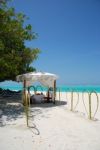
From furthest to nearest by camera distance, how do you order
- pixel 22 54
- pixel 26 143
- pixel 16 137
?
pixel 22 54, pixel 16 137, pixel 26 143

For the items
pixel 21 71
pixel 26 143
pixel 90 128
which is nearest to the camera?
pixel 26 143

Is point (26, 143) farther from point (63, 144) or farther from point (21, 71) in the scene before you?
point (21, 71)

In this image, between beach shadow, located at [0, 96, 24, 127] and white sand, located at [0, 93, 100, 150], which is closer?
white sand, located at [0, 93, 100, 150]

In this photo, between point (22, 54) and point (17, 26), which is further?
point (22, 54)

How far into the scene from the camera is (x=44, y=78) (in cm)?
1606

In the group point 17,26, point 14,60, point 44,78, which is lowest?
point 44,78

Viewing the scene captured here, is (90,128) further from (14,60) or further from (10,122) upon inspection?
(14,60)

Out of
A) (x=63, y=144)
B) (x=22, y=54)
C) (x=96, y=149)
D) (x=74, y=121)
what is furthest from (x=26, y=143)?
(x=22, y=54)

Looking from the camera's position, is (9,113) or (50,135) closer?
(50,135)

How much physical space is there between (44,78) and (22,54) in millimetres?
3345

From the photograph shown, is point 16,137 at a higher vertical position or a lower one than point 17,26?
lower

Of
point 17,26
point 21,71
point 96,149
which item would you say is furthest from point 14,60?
point 96,149

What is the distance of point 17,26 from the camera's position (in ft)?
49.9

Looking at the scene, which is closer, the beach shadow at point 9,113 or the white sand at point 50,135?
the white sand at point 50,135
